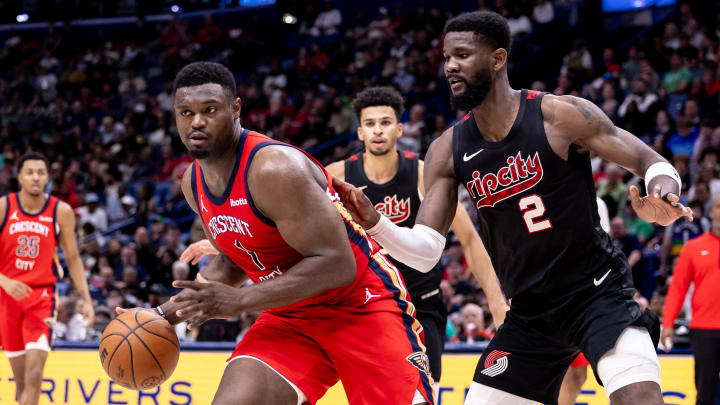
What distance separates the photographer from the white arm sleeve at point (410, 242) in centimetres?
362

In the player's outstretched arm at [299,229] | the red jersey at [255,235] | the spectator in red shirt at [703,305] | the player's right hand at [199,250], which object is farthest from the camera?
the spectator in red shirt at [703,305]

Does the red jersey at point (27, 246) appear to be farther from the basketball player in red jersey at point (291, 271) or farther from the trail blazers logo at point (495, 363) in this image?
the trail blazers logo at point (495, 363)

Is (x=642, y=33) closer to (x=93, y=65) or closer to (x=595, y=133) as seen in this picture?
(x=595, y=133)

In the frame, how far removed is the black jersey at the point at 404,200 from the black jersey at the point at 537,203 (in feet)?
4.81

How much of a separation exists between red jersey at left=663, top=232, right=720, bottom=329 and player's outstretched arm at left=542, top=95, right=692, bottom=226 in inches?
136

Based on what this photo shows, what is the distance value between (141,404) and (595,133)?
5274mm

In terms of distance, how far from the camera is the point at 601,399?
6.63 metres

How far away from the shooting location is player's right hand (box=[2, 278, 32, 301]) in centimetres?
682

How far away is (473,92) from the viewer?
3756 millimetres

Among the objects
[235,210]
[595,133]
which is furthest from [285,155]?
[595,133]

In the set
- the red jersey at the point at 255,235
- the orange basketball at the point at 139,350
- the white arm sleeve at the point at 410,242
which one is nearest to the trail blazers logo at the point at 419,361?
the red jersey at the point at 255,235

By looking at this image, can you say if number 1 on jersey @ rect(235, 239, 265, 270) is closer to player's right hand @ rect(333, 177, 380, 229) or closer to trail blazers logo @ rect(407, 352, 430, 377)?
player's right hand @ rect(333, 177, 380, 229)

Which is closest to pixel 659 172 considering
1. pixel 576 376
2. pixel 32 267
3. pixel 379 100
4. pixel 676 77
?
pixel 379 100

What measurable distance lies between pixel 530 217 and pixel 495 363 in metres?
0.71
